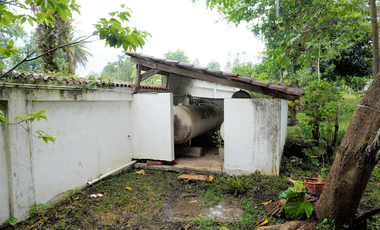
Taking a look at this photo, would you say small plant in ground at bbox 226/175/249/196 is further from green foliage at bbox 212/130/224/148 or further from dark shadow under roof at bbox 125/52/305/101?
dark shadow under roof at bbox 125/52/305/101

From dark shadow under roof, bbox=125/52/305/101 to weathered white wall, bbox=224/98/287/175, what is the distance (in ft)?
0.93

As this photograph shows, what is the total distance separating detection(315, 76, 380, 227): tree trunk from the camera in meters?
2.71

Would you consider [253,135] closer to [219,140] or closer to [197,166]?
[219,140]

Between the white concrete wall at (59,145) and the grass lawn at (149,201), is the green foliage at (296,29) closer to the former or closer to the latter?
the grass lawn at (149,201)

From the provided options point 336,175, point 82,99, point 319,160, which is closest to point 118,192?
point 82,99

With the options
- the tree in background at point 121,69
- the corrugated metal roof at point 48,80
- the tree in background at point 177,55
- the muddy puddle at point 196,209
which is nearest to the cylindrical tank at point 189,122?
the corrugated metal roof at point 48,80

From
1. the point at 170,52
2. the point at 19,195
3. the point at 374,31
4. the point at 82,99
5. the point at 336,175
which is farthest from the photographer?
the point at 170,52

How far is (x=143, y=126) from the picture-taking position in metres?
6.68

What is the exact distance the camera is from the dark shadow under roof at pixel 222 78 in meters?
5.26

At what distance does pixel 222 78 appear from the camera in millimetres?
5805

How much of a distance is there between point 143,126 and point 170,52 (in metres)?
46.0

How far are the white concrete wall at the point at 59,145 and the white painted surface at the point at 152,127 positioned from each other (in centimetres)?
30

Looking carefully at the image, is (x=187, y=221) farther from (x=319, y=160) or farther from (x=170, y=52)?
(x=170, y=52)

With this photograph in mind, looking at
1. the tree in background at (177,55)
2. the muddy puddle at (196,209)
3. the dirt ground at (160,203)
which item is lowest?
the muddy puddle at (196,209)
